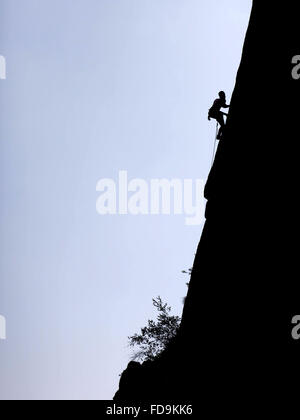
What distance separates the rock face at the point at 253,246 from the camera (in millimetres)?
9578

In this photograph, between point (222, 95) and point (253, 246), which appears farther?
point (222, 95)

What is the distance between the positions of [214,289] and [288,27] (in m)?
8.43

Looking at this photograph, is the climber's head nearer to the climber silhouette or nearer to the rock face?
the climber silhouette

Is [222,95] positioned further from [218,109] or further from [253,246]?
[253,246]

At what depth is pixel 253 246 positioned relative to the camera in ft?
36.6

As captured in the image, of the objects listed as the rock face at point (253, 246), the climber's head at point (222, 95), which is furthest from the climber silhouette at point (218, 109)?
the rock face at point (253, 246)

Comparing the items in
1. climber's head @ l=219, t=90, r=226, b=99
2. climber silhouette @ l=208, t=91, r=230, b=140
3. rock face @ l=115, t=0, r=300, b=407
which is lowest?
rock face @ l=115, t=0, r=300, b=407

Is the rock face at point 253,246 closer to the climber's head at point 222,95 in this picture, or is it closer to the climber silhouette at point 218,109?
the climber silhouette at point 218,109

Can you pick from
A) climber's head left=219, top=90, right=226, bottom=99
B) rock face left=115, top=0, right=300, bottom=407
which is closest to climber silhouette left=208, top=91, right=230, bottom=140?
climber's head left=219, top=90, right=226, bottom=99

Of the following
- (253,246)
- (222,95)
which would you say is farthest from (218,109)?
(253,246)

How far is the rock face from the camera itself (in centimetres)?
958
